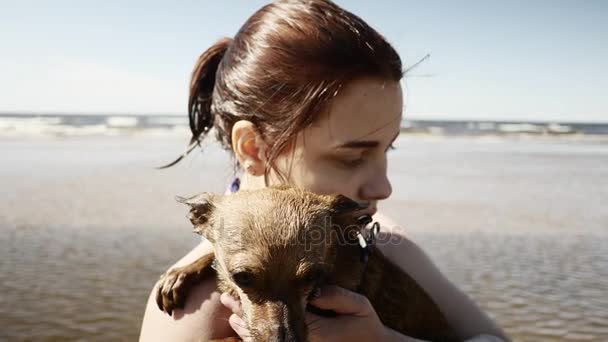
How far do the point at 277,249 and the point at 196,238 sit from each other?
6.21m

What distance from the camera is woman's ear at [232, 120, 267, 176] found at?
2.78 meters

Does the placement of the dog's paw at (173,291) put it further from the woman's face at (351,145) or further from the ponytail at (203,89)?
the ponytail at (203,89)

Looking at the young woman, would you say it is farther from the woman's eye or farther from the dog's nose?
the dog's nose

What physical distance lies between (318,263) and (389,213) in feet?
26.0

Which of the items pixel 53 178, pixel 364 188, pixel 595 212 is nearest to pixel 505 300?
pixel 364 188

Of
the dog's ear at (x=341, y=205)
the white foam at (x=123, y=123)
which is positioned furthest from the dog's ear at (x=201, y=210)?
the white foam at (x=123, y=123)

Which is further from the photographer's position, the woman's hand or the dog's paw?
the dog's paw

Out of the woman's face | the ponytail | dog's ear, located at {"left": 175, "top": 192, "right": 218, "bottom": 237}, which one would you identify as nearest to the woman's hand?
dog's ear, located at {"left": 175, "top": 192, "right": 218, "bottom": 237}

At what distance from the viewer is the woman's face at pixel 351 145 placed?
2580 millimetres

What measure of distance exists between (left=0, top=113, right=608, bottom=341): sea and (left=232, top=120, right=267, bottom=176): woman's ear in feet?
2.57

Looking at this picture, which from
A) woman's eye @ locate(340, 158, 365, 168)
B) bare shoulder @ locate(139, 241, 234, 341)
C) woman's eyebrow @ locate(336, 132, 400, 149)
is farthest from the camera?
woman's eye @ locate(340, 158, 365, 168)

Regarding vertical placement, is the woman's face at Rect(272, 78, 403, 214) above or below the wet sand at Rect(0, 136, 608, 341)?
above

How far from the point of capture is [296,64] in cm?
269

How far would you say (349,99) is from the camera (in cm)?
261
